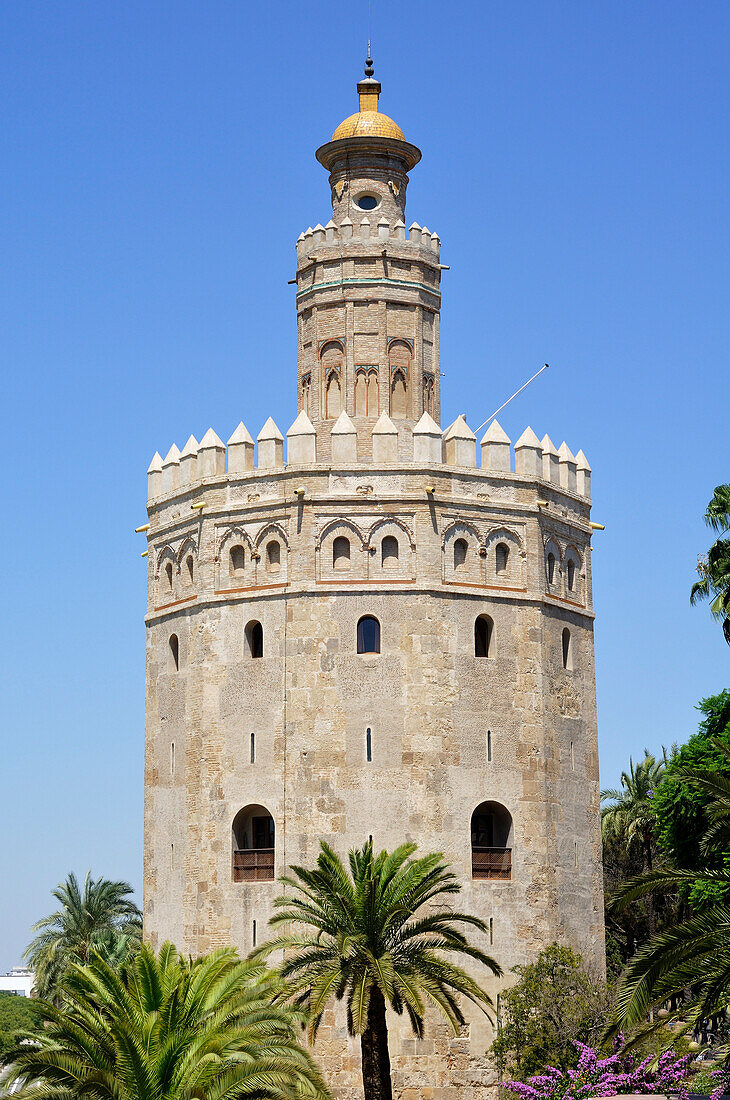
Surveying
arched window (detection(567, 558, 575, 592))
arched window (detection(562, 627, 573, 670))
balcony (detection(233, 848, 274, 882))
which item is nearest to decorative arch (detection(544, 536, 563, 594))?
arched window (detection(567, 558, 575, 592))

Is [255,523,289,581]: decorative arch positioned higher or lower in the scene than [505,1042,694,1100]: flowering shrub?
higher

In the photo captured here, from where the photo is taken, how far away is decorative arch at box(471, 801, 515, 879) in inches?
1457

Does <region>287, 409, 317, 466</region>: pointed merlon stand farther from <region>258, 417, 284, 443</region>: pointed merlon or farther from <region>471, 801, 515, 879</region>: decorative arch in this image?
<region>471, 801, 515, 879</region>: decorative arch

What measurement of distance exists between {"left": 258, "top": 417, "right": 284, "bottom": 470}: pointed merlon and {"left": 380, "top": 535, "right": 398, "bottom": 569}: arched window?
3.34 meters

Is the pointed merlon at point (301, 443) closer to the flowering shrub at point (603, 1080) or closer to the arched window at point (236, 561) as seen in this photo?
A: the arched window at point (236, 561)

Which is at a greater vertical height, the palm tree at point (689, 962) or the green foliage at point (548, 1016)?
the palm tree at point (689, 962)

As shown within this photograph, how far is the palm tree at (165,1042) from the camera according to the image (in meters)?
24.2

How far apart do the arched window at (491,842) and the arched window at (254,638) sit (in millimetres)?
6484

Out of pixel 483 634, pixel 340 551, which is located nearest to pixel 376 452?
pixel 340 551

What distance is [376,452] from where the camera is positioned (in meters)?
38.3

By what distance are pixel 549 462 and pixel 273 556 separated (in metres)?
7.71

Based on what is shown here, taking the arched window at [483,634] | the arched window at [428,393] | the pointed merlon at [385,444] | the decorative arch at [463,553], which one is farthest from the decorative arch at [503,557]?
the arched window at [428,393]

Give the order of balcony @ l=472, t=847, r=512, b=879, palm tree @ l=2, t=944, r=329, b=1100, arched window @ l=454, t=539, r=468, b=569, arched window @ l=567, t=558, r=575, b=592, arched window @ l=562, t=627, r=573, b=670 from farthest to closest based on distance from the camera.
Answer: arched window @ l=567, t=558, r=575, b=592
arched window @ l=562, t=627, r=573, b=670
arched window @ l=454, t=539, r=468, b=569
balcony @ l=472, t=847, r=512, b=879
palm tree @ l=2, t=944, r=329, b=1100

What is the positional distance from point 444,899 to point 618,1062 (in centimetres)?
573
